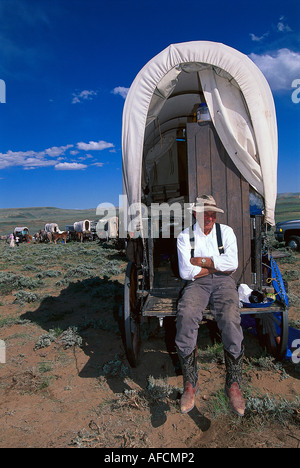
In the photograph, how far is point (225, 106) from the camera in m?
3.80

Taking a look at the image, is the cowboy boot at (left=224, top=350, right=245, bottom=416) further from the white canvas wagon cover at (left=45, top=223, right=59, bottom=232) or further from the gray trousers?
the white canvas wagon cover at (left=45, top=223, right=59, bottom=232)

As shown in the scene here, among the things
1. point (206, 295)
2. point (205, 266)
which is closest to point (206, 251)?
point (205, 266)

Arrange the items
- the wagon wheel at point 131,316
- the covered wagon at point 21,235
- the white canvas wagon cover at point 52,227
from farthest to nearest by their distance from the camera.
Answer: the white canvas wagon cover at point 52,227 < the covered wagon at point 21,235 < the wagon wheel at point 131,316

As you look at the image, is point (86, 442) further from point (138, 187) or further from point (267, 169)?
point (267, 169)

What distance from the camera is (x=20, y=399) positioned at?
11.3 feet

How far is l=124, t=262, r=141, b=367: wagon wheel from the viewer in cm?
359

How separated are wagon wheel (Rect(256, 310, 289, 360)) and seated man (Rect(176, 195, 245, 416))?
0.76m

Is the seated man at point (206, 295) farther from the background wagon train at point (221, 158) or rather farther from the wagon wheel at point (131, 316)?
the wagon wheel at point (131, 316)

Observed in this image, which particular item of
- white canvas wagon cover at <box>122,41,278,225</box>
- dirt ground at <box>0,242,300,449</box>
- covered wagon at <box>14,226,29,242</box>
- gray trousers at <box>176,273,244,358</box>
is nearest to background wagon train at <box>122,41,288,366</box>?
white canvas wagon cover at <box>122,41,278,225</box>

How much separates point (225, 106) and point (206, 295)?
2342 millimetres

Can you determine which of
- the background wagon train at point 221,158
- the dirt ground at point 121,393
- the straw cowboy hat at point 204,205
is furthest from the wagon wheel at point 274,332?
the straw cowboy hat at point 204,205

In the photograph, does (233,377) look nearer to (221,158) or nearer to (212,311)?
(212,311)

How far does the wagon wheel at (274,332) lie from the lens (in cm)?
352

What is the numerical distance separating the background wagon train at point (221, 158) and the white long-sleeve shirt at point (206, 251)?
487 millimetres
